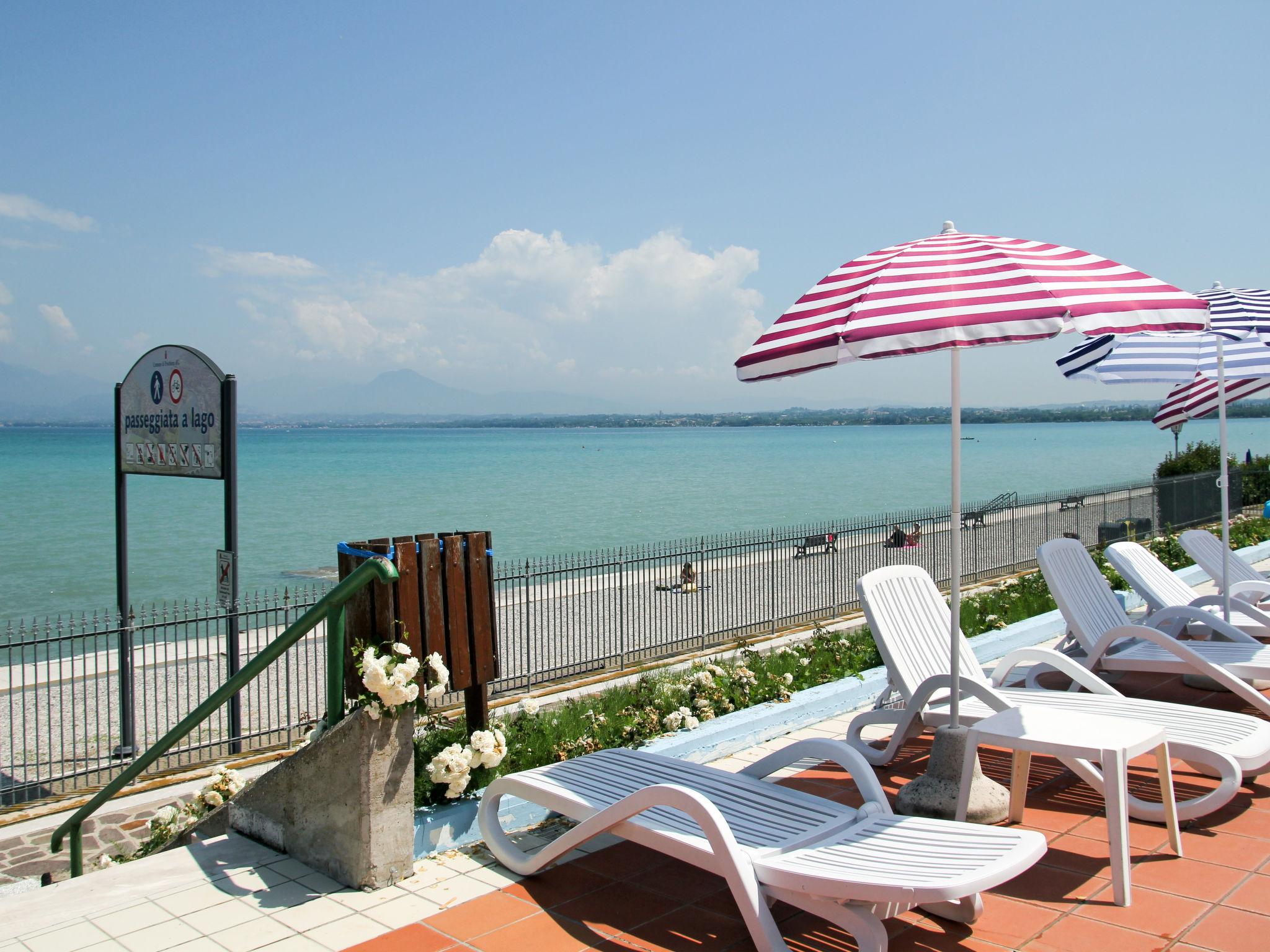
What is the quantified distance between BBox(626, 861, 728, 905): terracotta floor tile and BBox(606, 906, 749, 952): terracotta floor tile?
15 cm

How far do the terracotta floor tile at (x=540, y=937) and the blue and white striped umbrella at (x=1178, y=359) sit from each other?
593 centimetres

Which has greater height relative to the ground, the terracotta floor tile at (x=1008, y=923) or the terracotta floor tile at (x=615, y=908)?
the terracotta floor tile at (x=1008, y=923)

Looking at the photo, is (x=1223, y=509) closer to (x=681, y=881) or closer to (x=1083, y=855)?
(x=1083, y=855)

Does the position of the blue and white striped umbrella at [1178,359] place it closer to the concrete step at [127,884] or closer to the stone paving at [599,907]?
the stone paving at [599,907]

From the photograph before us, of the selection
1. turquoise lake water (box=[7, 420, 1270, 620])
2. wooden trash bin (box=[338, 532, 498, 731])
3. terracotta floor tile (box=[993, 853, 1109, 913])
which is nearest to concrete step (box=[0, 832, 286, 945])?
wooden trash bin (box=[338, 532, 498, 731])

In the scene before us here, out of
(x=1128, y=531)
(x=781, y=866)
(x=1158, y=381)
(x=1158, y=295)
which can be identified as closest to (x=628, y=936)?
(x=781, y=866)

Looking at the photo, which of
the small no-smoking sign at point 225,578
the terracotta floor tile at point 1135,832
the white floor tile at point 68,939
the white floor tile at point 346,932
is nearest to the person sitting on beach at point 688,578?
the small no-smoking sign at point 225,578

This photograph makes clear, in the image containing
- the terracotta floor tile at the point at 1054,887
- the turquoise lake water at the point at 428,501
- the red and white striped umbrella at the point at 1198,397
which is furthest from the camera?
the turquoise lake water at the point at 428,501

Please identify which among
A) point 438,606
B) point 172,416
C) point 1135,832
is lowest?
point 1135,832

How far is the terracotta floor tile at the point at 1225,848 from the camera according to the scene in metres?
4.05

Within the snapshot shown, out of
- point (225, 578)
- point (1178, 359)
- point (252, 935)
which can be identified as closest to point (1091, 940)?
point (252, 935)

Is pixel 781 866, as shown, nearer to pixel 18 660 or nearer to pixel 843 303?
pixel 843 303

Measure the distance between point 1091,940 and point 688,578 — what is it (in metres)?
11.4

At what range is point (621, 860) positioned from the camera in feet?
14.1
